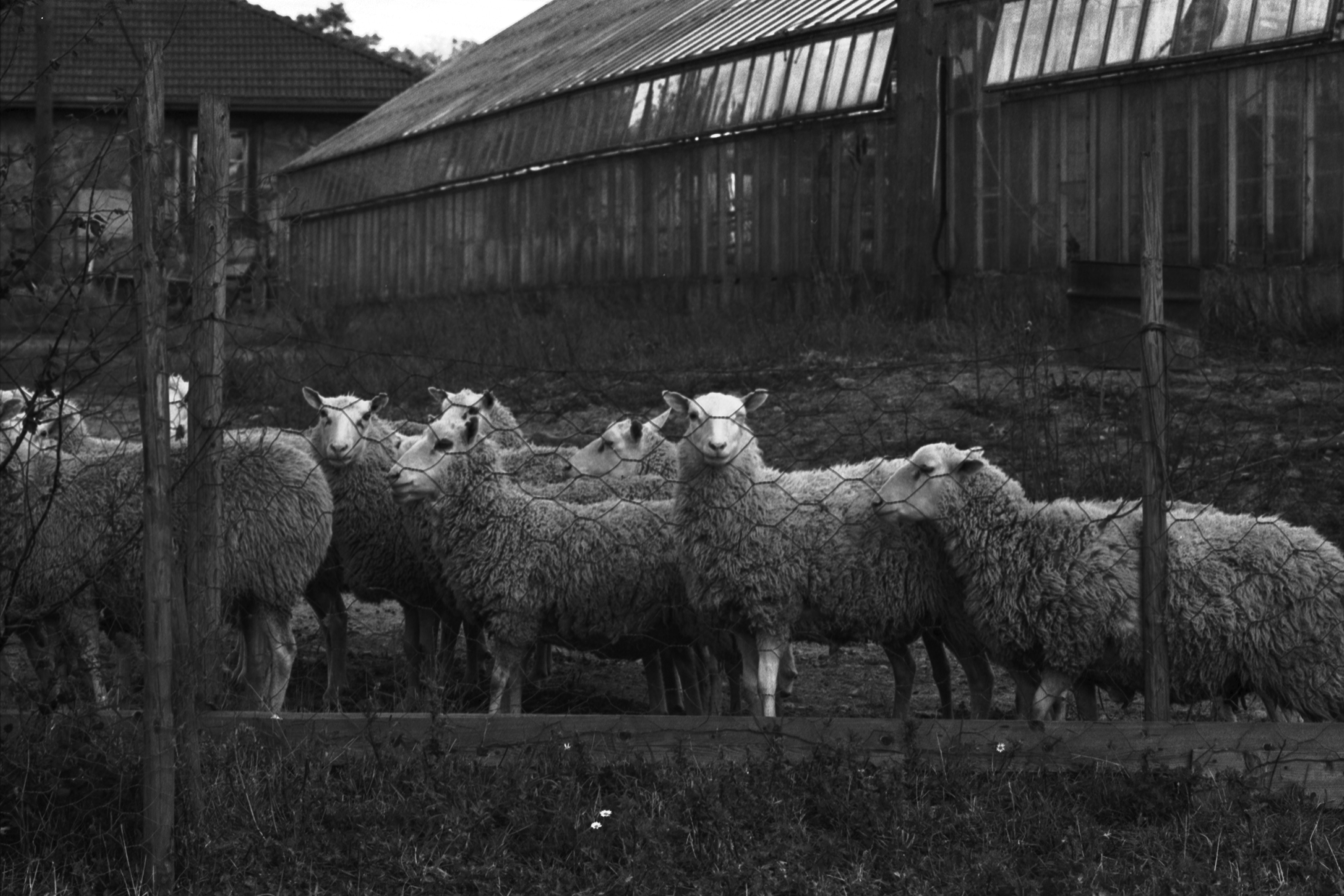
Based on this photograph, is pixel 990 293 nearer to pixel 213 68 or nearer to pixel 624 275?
pixel 624 275

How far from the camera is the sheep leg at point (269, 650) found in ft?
29.3

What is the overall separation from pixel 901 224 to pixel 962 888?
1491cm

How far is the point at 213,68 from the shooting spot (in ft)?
140

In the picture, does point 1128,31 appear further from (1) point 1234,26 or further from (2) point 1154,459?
(2) point 1154,459

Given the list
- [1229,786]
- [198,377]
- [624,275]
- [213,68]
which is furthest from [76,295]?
[213,68]

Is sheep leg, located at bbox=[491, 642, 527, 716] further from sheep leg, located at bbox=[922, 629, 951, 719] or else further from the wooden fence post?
the wooden fence post

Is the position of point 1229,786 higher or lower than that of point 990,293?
lower

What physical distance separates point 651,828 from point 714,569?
2800mm

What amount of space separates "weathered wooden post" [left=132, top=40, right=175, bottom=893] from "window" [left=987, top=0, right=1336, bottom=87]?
556 inches

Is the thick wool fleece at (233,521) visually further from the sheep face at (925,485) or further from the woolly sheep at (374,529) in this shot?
the sheep face at (925,485)

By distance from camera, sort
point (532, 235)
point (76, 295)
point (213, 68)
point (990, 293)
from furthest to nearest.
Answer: point (213, 68) → point (532, 235) → point (990, 293) → point (76, 295)

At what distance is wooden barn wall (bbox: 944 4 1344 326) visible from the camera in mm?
17250

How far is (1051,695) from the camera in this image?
26.6 feet

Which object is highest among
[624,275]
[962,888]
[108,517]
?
[624,275]
